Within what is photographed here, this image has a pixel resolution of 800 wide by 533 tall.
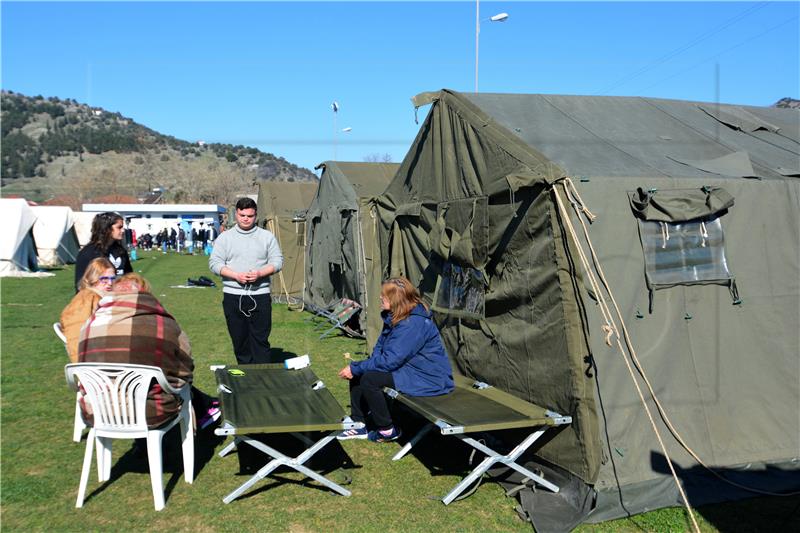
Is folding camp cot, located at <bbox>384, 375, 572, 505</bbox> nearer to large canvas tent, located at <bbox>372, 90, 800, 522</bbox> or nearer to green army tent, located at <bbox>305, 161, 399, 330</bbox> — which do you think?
large canvas tent, located at <bbox>372, 90, 800, 522</bbox>

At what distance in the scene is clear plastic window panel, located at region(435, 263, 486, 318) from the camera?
16.7 feet

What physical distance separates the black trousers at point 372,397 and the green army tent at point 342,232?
11.5ft

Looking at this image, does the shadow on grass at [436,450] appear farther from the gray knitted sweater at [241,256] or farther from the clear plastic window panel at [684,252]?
the clear plastic window panel at [684,252]

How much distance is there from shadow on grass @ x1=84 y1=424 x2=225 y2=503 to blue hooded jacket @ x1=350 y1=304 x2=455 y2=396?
4.55 feet

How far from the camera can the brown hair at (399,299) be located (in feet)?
16.0

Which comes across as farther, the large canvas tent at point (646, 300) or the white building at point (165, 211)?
the white building at point (165, 211)

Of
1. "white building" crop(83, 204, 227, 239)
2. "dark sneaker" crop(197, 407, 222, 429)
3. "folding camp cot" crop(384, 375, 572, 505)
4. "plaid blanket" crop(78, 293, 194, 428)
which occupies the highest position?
"white building" crop(83, 204, 227, 239)

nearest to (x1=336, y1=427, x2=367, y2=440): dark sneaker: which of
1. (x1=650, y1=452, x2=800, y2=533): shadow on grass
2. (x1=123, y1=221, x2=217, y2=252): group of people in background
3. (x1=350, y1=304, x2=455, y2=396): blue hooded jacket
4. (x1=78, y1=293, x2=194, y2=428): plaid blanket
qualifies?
(x1=350, y1=304, x2=455, y2=396): blue hooded jacket

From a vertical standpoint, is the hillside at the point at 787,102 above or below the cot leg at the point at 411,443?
above

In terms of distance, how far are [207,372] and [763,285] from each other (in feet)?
18.1

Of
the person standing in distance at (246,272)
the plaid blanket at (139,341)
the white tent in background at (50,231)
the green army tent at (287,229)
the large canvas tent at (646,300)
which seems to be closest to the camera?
the plaid blanket at (139,341)

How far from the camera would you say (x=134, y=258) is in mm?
27953

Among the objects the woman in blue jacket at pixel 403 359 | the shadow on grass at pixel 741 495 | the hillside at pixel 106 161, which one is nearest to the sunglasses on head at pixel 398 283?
the woman in blue jacket at pixel 403 359

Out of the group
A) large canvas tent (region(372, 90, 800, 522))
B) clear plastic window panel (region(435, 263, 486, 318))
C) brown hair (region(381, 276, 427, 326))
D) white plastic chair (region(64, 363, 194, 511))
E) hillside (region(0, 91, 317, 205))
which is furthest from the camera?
hillside (region(0, 91, 317, 205))
